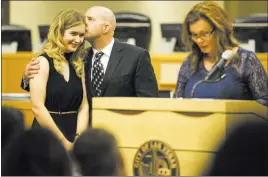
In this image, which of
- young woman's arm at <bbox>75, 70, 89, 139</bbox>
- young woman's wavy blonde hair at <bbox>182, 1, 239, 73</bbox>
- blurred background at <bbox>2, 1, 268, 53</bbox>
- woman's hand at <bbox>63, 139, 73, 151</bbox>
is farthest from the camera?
blurred background at <bbox>2, 1, 268, 53</bbox>

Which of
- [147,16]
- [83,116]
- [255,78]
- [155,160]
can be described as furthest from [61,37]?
[147,16]

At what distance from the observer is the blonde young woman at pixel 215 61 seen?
7.11ft

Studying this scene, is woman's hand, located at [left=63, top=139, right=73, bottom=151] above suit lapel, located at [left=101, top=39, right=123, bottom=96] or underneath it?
underneath

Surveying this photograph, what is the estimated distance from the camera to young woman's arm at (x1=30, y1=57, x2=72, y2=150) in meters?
2.11

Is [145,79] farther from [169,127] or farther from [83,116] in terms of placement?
[169,127]

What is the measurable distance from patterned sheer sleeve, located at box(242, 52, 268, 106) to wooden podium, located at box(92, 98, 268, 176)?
29 centimetres

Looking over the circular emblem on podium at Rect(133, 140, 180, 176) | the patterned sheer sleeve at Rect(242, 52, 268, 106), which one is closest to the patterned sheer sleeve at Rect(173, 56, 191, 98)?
the patterned sheer sleeve at Rect(242, 52, 268, 106)

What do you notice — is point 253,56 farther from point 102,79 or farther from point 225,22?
point 102,79

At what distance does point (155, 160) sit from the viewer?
1.88 m

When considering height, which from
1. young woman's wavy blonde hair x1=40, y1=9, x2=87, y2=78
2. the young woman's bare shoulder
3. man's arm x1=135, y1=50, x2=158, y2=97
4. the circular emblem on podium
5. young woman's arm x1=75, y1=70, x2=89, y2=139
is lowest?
the circular emblem on podium

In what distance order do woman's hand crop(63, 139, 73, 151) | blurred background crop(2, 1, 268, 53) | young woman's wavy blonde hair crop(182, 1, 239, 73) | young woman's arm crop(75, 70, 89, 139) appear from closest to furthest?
woman's hand crop(63, 139, 73, 151)
young woman's arm crop(75, 70, 89, 139)
young woman's wavy blonde hair crop(182, 1, 239, 73)
blurred background crop(2, 1, 268, 53)

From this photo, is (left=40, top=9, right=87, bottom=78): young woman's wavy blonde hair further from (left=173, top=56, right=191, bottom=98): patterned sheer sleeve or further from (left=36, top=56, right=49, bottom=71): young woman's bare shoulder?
Answer: (left=173, top=56, right=191, bottom=98): patterned sheer sleeve

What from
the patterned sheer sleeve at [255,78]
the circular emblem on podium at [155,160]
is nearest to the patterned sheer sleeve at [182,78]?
the patterned sheer sleeve at [255,78]

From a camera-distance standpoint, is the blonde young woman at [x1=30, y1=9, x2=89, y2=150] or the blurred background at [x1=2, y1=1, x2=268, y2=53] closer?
the blonde young woman at [x1=30, y1=9, x2=89, y2=150]
